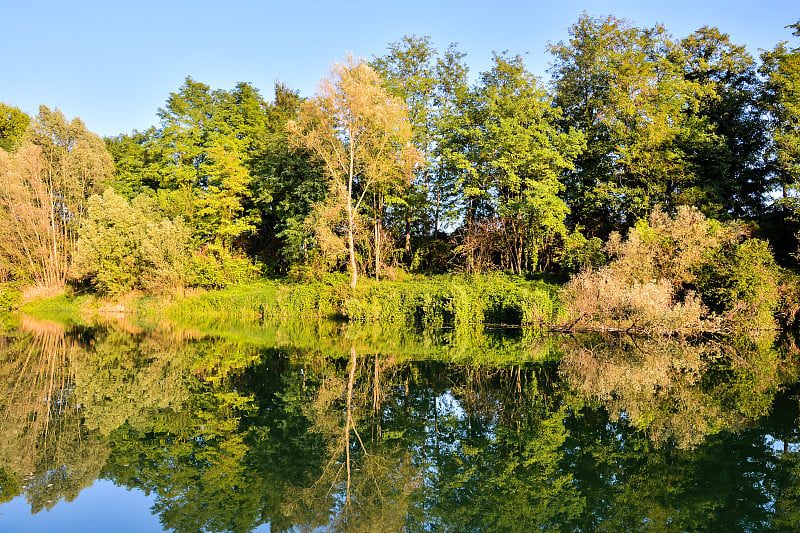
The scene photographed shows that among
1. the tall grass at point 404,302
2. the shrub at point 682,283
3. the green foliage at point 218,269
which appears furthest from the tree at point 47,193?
the shrub at point 682,283

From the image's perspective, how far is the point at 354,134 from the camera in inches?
1169

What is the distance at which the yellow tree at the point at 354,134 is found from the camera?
28.5 meters

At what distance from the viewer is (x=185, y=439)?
873 centimetres

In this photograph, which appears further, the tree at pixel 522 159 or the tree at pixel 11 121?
the tree at pixel 11 121

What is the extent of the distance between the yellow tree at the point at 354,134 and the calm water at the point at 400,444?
53.0 ft

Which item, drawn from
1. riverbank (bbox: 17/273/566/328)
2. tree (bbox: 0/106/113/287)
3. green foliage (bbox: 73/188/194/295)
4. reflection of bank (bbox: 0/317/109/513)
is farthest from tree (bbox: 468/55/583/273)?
tree (bbox: 0/106/113/287)

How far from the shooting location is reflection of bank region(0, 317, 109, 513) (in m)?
7.05

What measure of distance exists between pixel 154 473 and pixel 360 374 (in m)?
7.19

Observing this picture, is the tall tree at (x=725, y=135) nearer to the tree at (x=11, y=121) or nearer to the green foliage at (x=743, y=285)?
the green foliage at (x=743, y=285)

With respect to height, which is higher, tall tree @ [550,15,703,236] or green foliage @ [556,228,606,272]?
tall tree @ [550,15,703,236]

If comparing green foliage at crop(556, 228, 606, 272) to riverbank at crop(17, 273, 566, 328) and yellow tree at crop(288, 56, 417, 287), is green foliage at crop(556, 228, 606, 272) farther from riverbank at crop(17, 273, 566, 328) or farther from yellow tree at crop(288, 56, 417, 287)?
yellow tree at crop(288, 56, 417, 287)

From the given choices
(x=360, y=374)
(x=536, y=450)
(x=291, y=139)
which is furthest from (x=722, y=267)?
(x=291, y=139)

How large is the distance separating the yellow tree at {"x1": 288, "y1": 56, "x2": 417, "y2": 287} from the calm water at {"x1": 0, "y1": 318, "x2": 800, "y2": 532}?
16.2 m

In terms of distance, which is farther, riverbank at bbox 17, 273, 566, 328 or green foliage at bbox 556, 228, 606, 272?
green foliage at bbox 556, 228, 606, 272
